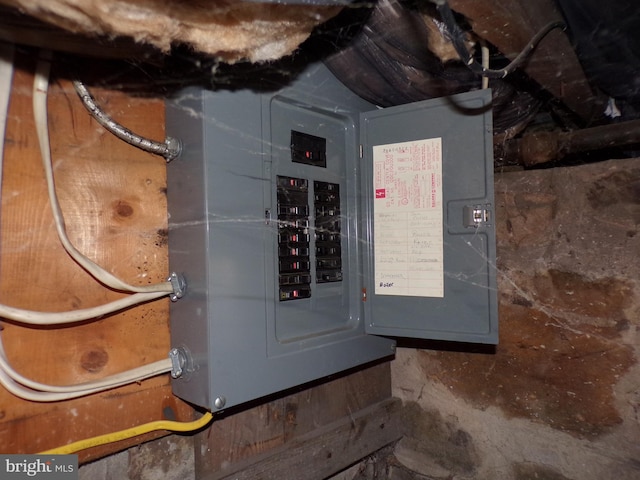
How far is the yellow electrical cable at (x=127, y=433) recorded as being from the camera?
76 cm

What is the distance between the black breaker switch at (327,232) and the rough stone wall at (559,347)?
1.66ft

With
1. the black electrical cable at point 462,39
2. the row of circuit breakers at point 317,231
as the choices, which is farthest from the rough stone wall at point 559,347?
the black electrical cable at point 462,39

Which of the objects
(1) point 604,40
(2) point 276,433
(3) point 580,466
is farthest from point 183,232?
(3) point 580,466

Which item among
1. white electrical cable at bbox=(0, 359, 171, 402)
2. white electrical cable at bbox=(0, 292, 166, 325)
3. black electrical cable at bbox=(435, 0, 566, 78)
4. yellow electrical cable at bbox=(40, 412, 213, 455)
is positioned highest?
black electrical cable at bbox=(435, 0, 566, 78)

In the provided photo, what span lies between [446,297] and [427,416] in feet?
2.01

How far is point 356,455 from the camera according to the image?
1.33 m

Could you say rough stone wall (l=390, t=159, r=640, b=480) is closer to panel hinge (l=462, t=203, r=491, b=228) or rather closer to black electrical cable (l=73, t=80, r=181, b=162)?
panel hinge (l=462, t=203, r=491, b=228)

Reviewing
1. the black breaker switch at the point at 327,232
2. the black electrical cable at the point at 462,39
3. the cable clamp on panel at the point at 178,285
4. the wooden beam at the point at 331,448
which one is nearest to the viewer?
the black electrical cable at the point at 462,39

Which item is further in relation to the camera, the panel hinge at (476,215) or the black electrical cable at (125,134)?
the panel hinge at (476,215)

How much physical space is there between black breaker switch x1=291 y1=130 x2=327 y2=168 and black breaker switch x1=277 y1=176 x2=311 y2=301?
50 millimetres

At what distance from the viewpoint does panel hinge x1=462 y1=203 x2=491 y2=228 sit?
0.91m

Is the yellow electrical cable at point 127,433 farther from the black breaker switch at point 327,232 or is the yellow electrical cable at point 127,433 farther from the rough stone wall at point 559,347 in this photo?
the rough stone wall at point 559,347

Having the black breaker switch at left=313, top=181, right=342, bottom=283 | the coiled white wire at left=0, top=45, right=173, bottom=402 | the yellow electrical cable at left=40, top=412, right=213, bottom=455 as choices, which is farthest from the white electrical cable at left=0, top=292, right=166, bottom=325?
the black breaker switch at left=313, top=181, right=342, bottom=283

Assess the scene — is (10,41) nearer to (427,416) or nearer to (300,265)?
(300,265)
